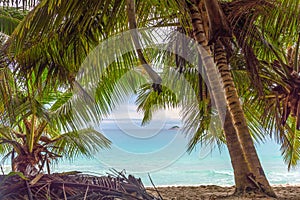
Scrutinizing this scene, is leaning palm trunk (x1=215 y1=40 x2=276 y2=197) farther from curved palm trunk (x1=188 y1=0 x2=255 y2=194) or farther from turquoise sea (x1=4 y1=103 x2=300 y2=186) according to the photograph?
turquoise sea (x1=4 y1=103 x2=300 y2=186)

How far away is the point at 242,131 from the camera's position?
205 cm

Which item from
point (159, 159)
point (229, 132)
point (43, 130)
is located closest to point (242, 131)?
point (229, 132)

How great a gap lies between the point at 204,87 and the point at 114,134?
1263 mm

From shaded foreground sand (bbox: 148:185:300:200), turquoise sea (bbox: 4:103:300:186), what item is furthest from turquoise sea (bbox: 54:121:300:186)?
shaded foreground sand (bbox: 148:185:300:200)

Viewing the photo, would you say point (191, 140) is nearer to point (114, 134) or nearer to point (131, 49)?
point (114, 134)

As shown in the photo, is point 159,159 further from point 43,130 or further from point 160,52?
point 160,52

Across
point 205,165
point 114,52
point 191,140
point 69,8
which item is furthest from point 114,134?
point 205,165

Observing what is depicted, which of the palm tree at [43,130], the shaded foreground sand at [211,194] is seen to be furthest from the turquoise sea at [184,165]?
the shaded foreground sand at [211,194]

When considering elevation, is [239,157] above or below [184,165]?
above

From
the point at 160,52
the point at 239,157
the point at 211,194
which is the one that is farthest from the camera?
the point at 160,52

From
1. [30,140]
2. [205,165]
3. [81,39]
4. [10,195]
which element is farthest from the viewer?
[205,165]

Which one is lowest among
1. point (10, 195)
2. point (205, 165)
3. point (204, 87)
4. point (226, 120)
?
point (205, 165)

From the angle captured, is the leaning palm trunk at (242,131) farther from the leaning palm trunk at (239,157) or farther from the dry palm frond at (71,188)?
the dry palm frond at (71,188)

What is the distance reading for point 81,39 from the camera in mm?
2041
